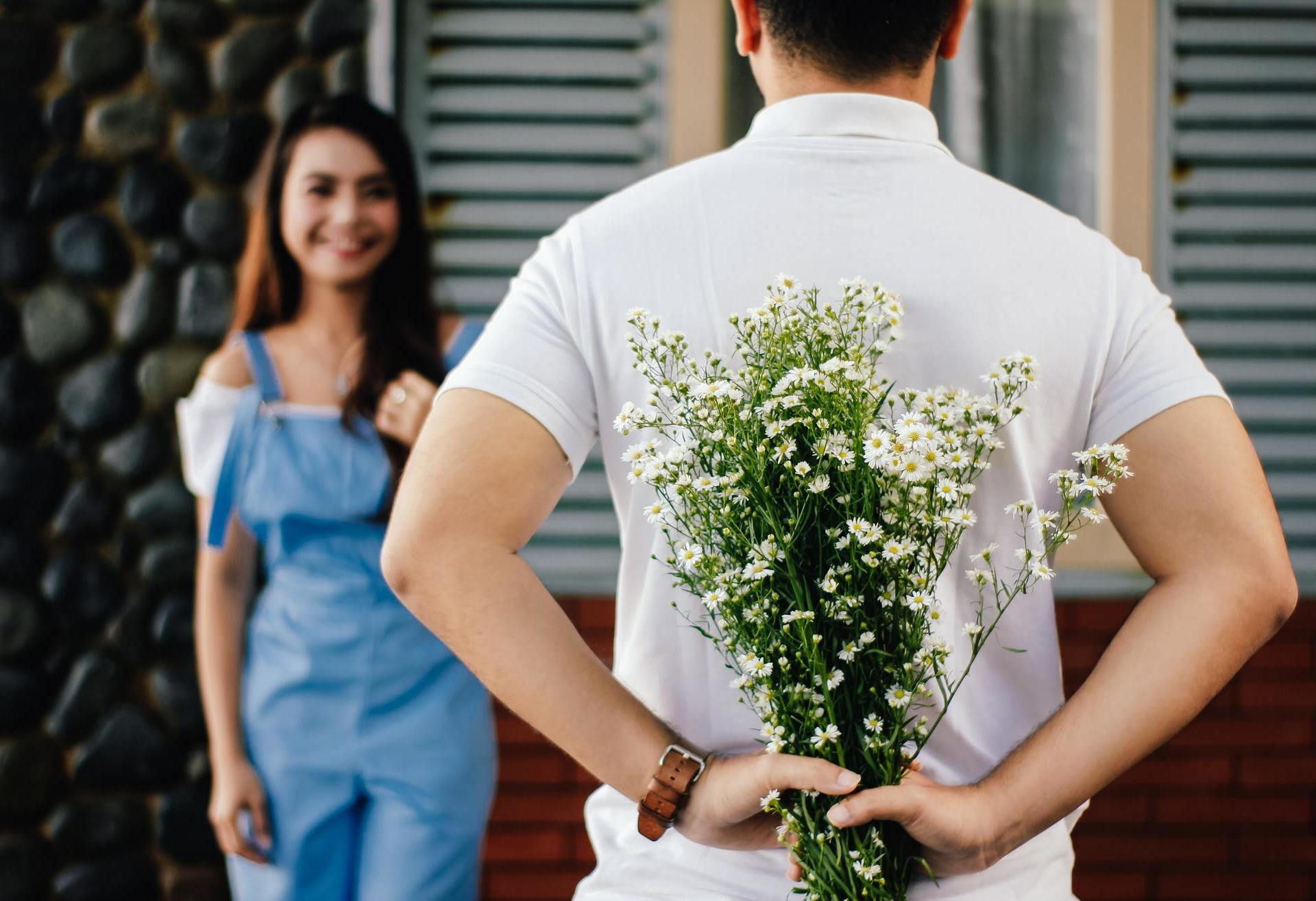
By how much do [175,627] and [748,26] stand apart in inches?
101

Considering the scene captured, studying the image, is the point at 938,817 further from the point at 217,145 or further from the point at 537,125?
the point at 217,145

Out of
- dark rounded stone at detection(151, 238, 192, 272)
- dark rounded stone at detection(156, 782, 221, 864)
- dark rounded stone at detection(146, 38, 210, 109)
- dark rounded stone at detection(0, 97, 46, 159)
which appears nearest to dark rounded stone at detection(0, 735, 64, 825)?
dark rounded stone at detection(156, 782, 221, 864)

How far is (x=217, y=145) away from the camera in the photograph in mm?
3100

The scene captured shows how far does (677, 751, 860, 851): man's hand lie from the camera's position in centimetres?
96

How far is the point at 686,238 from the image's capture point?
1089 mm

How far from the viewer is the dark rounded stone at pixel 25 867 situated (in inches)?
123

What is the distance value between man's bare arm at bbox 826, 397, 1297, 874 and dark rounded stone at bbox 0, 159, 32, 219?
3.11 meters

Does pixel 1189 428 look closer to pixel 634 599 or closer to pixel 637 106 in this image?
pixel 634 599

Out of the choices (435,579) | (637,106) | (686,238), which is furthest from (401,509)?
(637,106)

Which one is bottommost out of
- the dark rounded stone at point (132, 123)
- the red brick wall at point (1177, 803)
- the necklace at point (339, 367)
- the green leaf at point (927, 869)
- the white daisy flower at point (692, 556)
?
the red brick wall at point (1177, 803)

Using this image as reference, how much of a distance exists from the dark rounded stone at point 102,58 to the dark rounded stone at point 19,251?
17.0 inches

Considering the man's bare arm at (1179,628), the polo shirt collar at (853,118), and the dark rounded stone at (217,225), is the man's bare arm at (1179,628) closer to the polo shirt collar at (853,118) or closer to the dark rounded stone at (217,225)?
the polo shirt collar at (853,118)

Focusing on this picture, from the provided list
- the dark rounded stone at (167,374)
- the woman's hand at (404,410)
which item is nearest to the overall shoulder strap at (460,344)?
the woman's hand at (404,410)

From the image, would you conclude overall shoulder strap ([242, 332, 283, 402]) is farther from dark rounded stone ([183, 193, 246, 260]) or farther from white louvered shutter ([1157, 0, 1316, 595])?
white louvered shutter ([1157, 0, 1316, 595])
